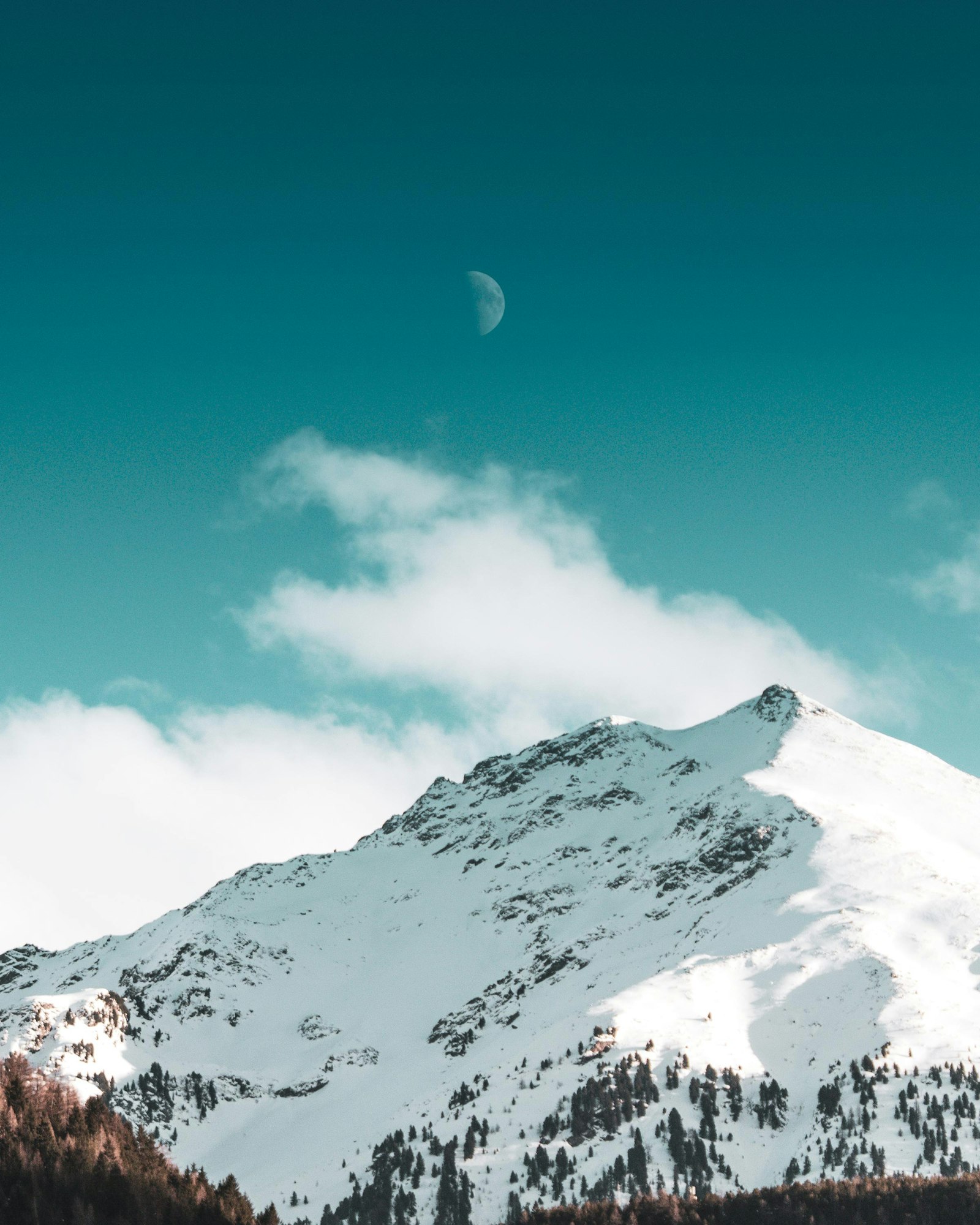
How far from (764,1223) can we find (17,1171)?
70.5m

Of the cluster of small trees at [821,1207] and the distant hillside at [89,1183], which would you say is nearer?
the distant hillside at [89,1183]

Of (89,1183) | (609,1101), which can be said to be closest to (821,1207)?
(609,1101)

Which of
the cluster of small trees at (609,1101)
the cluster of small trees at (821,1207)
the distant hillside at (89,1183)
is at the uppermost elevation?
the distant hillside at (89,1183)

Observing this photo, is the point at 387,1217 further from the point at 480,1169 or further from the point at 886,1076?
the point at 886,1076

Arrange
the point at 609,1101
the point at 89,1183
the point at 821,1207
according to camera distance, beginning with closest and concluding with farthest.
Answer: the point at 89,1183 < the point at 821,1207 < the point at 609,1101

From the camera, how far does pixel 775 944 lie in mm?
180250

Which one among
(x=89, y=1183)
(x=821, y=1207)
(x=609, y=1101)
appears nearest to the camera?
(x=89, y=1183)

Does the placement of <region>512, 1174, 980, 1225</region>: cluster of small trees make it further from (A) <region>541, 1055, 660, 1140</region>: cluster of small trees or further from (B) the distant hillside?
(A) <region>541, 1055, 660, 1140</region>: cluster of small trees

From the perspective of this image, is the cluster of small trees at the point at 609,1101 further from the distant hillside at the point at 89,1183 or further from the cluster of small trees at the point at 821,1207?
the distant hillside at the point at 89,1183

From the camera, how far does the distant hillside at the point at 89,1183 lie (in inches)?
1743

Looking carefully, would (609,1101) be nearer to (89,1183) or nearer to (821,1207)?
(821,1207)

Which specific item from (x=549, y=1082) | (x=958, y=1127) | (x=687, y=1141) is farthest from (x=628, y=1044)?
(x=958, y=1127)

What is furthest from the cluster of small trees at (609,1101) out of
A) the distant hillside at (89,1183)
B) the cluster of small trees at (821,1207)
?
the distant hillside at (89,1183)

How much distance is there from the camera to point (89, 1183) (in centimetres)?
4547
